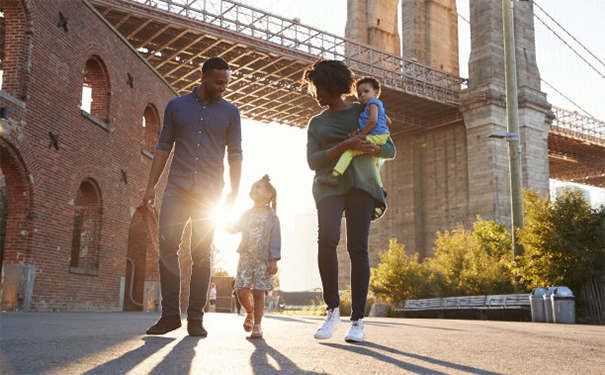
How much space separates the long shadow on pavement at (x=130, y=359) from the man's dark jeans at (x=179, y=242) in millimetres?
449

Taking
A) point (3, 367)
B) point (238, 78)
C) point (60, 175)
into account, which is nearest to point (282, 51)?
point (238, 78)

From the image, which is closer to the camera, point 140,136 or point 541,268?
point 541,268

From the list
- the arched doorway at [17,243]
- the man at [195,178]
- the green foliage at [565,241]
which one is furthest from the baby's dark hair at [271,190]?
the green foliage at [565,241]

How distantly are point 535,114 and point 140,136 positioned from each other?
23.3 meters

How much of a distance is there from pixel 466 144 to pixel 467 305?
759 inches

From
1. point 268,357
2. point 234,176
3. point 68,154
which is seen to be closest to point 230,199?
point 234,176

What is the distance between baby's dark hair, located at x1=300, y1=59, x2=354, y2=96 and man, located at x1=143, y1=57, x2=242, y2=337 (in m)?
0.71

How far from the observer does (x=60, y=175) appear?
12375mm

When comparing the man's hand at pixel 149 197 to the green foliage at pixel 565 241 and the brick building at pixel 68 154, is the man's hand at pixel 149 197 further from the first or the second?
the green foliage at pixel 565 241

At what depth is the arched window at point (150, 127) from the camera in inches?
702

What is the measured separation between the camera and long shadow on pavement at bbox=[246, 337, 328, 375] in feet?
8.96

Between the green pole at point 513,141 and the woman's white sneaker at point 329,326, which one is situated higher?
the green pole at point 513,141

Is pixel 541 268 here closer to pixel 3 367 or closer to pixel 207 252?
pixel 207 252

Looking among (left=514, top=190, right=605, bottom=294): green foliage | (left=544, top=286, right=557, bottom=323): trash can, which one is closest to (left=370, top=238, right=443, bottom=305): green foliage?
(left=514, top=190, right=605, bottom=294): green foliage
